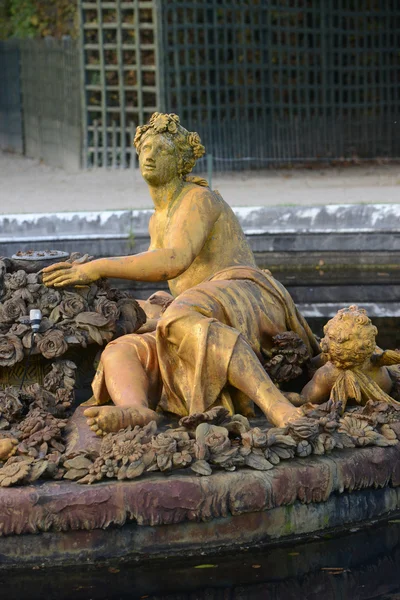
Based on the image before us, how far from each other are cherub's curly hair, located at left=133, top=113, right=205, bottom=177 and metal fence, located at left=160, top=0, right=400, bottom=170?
10.1m

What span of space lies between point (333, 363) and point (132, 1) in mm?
11089

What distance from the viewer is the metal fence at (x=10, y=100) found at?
A: 20.0m

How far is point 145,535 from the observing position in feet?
18.4

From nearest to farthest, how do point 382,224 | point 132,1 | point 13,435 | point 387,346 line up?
point 13,435 < point 387,346 < point 382,224 < point 132,1

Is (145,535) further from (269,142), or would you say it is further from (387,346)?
(269,142)

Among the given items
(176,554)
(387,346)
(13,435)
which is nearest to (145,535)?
(176,554)

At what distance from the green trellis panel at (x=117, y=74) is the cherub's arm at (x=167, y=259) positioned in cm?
1030

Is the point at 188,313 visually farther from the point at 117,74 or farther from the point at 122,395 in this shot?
the point at 117,74

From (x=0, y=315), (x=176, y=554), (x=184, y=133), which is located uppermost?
(x=184, y=133)

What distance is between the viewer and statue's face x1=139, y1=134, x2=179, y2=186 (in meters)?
6.53

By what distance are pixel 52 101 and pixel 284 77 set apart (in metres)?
3.29

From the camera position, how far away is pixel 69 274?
21.2 feet

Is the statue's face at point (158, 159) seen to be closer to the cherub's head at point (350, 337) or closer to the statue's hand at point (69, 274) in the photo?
the statue's hand at point (69, 274)

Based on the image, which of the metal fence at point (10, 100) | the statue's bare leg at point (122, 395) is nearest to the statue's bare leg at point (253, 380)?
the statue's bare leg at point (122, 395)
